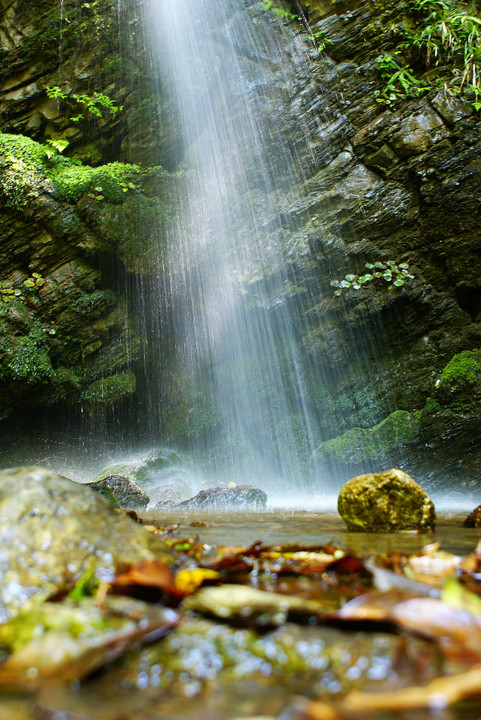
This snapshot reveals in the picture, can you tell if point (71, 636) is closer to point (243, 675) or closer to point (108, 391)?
point (243, 675)

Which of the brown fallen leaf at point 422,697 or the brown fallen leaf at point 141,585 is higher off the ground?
the brown fallen leaf at point 141,585

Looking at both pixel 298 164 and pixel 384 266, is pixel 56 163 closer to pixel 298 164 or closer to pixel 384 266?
pixel 298 164

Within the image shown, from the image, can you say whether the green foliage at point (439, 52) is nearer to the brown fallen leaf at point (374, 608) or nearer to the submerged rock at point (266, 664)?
the brown fallen leaf at point (374, 608)

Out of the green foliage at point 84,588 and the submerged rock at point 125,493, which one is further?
the submerged rock at point 125,493

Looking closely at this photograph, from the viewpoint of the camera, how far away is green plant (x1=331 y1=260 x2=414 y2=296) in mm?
9164

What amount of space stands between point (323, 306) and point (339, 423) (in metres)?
2.87

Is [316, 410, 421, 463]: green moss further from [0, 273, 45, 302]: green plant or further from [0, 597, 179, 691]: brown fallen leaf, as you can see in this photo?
[0, 273, 45, 302]: green plant

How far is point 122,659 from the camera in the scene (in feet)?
2.94

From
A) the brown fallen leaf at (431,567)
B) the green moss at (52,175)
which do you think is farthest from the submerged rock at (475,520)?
the green moss at (52,175)

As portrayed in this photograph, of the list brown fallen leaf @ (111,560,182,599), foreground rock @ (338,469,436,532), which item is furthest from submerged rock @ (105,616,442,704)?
foreground rock @ (338,469,436,532)

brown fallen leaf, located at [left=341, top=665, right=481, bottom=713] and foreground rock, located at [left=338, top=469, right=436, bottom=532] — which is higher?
brown fallen leaf, located at [left=341, top=665, right=481, bottom=713]

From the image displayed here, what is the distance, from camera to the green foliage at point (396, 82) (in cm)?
925

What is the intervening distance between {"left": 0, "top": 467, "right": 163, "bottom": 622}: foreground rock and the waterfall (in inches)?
338

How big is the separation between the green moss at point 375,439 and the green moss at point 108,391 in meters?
5.58
